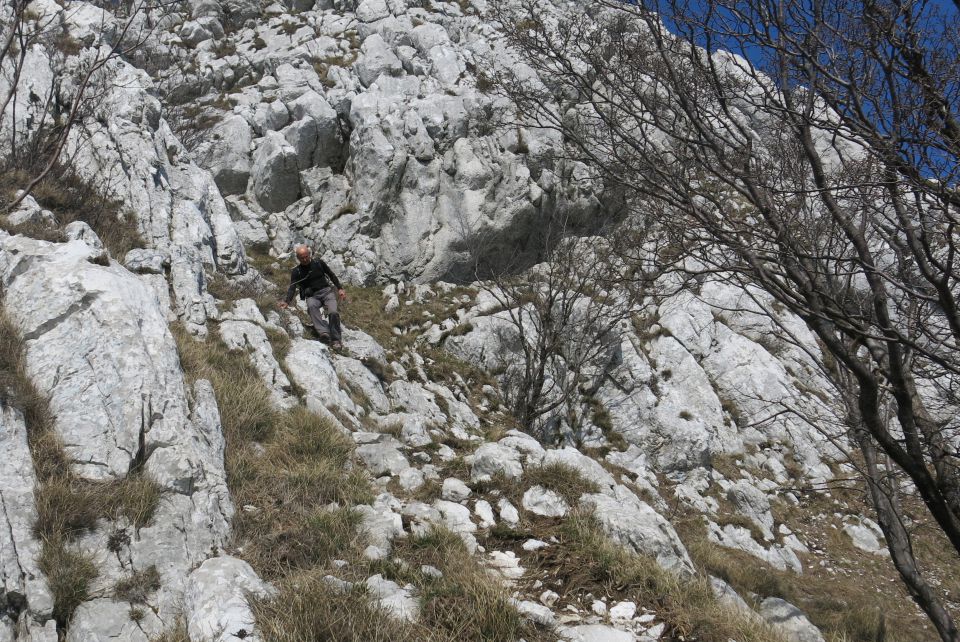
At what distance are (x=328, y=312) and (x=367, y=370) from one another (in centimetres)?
140

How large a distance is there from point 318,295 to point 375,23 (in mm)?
18023

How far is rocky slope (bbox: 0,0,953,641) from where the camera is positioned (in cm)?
376

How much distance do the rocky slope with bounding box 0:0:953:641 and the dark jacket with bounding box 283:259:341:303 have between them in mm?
963

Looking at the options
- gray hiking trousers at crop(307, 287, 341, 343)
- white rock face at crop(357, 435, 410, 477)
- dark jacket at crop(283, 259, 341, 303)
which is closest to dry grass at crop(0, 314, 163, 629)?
white rock face at crop(357, 435, 410, 477)

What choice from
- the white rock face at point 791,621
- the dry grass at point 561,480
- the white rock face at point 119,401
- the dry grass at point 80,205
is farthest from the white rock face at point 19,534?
the white rock face at point 791,621

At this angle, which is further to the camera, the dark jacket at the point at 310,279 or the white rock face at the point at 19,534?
the dark jacket at the point at 310,279

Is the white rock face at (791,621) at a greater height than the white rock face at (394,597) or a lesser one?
greater

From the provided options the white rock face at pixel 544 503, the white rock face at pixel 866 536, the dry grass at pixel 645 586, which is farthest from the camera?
the white rock face at pixel 866 536

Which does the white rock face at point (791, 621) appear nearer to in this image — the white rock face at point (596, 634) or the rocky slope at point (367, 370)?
the rocky slope at point (367, 370)

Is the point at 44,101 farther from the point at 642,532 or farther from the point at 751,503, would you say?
the point at 751,503

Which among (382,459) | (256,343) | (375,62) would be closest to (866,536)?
(382,459)

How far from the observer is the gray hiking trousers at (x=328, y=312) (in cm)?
969

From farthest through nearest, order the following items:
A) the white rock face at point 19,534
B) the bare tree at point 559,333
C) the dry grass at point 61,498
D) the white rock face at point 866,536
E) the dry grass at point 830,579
Answer: the white rock face at point 866,536, the bare tree at point 559,333, the dry grass at point 830,579, the dry grass at point 61,498, the white rock face at point 19,534

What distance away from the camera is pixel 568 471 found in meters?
5.76
